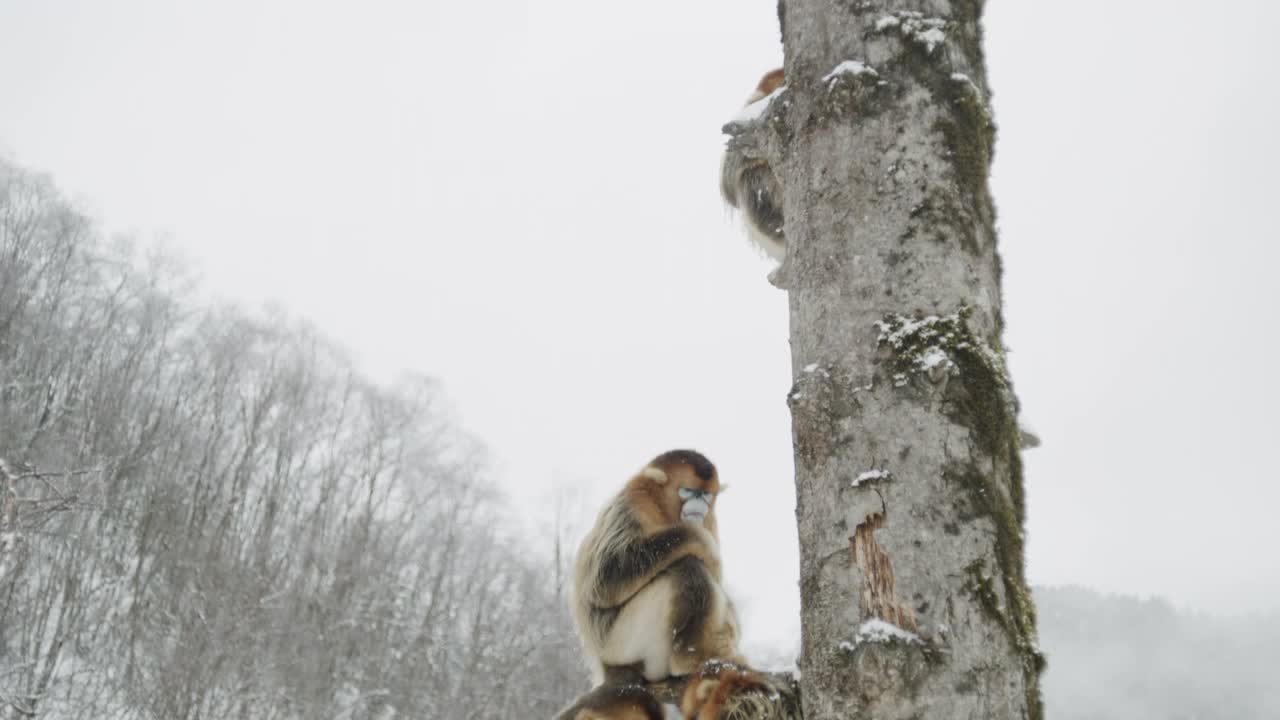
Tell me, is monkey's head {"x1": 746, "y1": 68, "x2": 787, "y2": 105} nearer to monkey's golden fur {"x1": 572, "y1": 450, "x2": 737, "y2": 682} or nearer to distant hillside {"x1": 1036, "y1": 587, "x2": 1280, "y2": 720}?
monkey's golden fur {"x1": 572, "y1": 450, "x2": 737, "y2": 682}

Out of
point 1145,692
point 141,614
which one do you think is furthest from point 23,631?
point 1145,692

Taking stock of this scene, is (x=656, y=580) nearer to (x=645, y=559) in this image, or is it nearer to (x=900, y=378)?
(x=645, y=559)

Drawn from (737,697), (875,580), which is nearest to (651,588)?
(737,697)

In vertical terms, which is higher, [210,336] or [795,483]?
[210,336]

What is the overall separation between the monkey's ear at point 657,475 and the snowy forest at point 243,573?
49.4 feet

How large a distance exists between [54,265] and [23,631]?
1168 cm

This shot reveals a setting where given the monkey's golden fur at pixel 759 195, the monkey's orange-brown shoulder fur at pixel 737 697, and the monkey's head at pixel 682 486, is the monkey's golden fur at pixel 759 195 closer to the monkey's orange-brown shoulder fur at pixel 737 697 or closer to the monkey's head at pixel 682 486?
the monkey's head at pixel 682 486

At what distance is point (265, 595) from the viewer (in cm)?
2167

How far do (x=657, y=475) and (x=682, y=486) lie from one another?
0.10m

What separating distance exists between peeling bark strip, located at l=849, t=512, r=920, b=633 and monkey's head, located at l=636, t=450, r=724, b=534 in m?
1.81

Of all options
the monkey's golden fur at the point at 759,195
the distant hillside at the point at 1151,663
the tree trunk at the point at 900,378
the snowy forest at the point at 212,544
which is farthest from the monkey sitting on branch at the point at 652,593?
the distant hillside at the point at 1151,663

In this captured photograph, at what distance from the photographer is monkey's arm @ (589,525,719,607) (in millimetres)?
3049

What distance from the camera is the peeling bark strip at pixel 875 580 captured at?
133 centimetres

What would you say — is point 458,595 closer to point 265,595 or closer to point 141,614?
point 265,595
